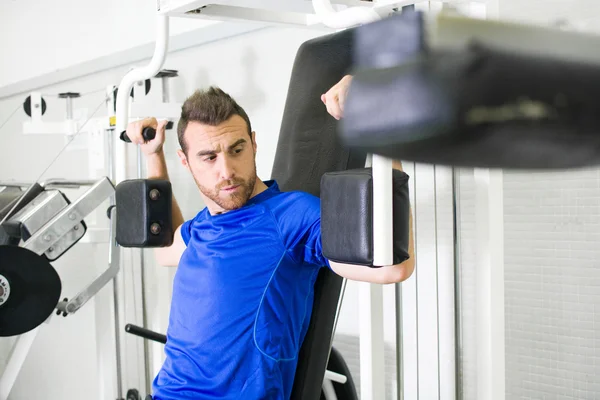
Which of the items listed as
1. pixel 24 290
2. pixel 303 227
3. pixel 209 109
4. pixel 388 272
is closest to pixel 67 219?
pixel 24 290

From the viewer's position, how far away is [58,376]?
403 centimetres

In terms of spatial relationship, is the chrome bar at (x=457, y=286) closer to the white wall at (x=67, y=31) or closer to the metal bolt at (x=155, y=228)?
the metal bolt at (x=155, y=228)

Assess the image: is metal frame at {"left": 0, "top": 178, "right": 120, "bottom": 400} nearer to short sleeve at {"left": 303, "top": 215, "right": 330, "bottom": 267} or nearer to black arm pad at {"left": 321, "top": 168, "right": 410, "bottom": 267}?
short sleeve at {"left": 303, "top": 215, "right": 330, "bottom": 267}

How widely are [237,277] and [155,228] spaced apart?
38cm

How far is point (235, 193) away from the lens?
66.9 inches

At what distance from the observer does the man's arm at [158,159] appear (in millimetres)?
1943

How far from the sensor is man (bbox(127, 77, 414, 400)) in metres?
1.57

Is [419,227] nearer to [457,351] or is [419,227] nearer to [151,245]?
[457,351]

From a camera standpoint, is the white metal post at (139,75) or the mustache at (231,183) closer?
the mustache at (231,183)

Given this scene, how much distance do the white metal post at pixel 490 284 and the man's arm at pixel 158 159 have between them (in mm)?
836

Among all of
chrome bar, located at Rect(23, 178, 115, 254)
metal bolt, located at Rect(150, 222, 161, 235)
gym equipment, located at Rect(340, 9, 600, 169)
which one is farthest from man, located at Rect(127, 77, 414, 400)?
gym equipment, located at Rect(340, 9, 600, 169)

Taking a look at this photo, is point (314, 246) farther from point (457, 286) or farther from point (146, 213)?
point (146, 213)

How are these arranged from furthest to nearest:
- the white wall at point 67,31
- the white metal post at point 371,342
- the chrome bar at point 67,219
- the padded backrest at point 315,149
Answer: the white wall at point 67,31
the chrome bar at point 67,219
the white metal post at point 371,342
the padded backrest at point 315,149

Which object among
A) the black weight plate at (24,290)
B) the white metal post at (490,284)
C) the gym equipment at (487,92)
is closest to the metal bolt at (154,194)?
the black weight plate at (24,290)
